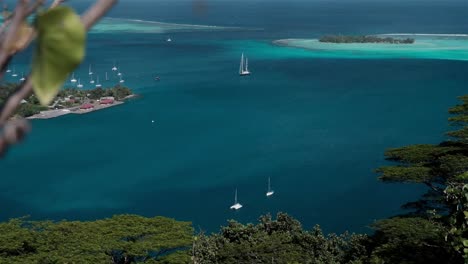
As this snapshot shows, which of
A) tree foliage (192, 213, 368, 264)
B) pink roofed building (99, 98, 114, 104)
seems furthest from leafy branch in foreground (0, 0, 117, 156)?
pink roofed building (99, 98, 114, 104)

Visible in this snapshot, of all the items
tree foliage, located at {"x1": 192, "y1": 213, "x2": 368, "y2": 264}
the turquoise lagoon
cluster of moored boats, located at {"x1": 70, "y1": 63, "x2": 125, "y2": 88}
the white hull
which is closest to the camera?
tree foliage, located at {"x1": 192, "y1": 213, "x2": 368, "y2": 264}

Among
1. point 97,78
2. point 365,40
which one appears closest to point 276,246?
point 97,78

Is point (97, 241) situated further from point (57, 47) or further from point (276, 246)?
point (57, 47)

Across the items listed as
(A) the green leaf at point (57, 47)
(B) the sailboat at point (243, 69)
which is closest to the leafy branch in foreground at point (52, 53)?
(A) the green leaf at point (57, 47)

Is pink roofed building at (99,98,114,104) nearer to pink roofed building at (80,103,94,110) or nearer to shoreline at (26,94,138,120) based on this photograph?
shoreline at (26,94,138,120)

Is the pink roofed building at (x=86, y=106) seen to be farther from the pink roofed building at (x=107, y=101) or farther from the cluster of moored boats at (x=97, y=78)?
the cluster of moored boats at (x=97, y=78)

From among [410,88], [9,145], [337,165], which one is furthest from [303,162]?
[9,145]

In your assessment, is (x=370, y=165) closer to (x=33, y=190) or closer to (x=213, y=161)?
(x=213, y=161)
